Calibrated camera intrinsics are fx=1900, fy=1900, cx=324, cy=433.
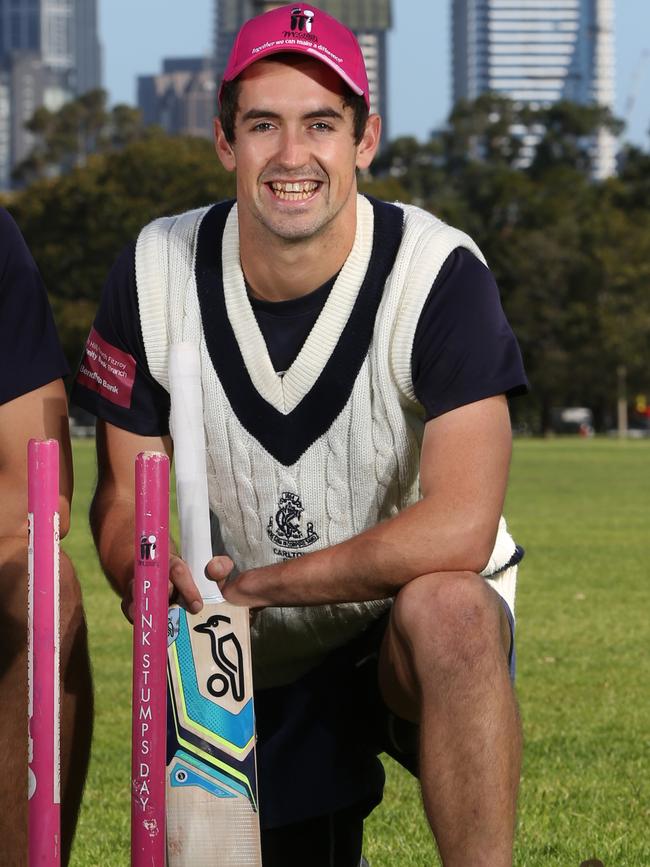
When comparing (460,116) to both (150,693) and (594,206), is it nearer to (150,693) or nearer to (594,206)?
(594,206)

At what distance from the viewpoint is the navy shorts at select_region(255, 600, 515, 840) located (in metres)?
4.30

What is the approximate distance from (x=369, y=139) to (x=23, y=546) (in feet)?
4.03

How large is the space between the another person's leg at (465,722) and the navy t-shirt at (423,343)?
1.58ft

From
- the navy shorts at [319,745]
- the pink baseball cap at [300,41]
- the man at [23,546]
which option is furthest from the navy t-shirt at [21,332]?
the navy shorts at [319,745]

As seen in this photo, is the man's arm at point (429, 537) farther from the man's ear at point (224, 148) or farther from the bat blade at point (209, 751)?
the man's ear at point (224, 148)

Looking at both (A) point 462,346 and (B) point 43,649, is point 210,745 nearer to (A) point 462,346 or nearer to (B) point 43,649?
(B) point 43,649

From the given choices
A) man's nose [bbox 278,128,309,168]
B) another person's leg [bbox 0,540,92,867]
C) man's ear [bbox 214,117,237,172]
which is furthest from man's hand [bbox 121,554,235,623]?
man's ear [bbox 214,117,237,172]

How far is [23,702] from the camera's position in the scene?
3754mm

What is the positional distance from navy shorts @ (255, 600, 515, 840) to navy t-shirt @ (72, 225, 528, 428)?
656 millimetres

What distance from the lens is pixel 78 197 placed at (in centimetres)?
6100

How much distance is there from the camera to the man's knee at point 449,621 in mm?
3539

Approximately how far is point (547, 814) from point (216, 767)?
77.1 inches

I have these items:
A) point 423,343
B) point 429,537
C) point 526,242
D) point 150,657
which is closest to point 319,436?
point 423,343

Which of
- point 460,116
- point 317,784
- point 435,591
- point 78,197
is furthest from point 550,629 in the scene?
point 460,116
